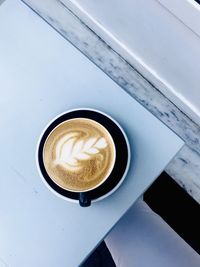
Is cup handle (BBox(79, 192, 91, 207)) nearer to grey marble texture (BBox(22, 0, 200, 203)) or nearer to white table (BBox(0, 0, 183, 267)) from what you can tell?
white table (BBox(0, 0, 183, 267))

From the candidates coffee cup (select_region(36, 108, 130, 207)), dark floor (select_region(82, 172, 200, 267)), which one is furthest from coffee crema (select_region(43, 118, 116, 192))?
dark floor (select_region(82, 172, 200, 267))

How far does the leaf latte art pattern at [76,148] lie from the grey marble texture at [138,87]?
1.75ft

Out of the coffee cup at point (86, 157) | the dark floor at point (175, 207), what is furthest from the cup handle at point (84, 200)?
the dark floor at point (175, 207)

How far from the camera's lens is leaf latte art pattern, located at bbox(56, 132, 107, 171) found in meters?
0.78

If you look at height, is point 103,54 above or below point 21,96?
above

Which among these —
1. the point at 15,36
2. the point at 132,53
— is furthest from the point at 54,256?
the point at 132,53

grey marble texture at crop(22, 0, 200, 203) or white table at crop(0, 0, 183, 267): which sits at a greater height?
grey marble texture at crop(22, 0, 200, 203)

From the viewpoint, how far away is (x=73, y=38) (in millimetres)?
1379

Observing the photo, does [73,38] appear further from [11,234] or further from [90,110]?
[11,234]

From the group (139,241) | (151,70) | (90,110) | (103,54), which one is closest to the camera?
(90,110)

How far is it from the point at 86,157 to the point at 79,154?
0.01 m

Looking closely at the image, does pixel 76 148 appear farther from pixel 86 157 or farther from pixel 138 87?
pixel 138 87

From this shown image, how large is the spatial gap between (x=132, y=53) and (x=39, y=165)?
1.91 ft

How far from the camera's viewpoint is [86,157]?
2.55 ft
